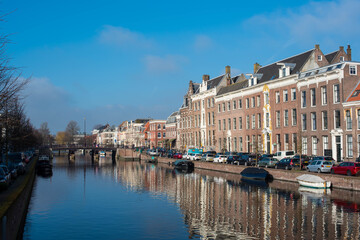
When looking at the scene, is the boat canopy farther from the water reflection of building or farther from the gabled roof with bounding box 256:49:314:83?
the gabled roof with bounding box 256:49:314:83

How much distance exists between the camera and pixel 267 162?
52.3 meters

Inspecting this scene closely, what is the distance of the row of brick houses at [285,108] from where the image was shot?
50969mm

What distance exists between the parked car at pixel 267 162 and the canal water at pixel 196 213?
305 inches

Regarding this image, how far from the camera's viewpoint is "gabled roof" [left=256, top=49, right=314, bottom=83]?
62156mm

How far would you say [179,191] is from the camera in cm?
4188

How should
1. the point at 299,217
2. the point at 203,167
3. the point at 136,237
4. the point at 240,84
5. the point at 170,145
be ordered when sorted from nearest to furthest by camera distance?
the point at 136,237 → the point at 299,217 → the point at 203,167 → the point at 240,84 → the point at 170,145

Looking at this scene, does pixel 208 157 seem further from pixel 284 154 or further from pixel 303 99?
pixel 303 99

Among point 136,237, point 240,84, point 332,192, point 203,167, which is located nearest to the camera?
point 136,237

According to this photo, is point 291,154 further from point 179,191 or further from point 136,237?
point 136,237

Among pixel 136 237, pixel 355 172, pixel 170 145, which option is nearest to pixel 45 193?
pixel 136 237

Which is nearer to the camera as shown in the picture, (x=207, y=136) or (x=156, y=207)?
(x=156, y=207)

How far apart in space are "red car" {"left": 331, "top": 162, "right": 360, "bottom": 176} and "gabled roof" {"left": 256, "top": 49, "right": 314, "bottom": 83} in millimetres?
25252

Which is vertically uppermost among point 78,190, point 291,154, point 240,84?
point 240,84

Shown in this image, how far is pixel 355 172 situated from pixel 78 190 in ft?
98.6
